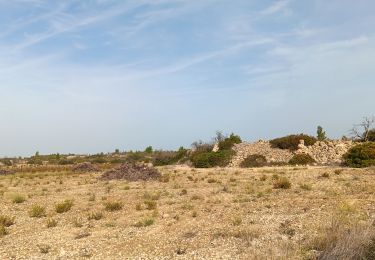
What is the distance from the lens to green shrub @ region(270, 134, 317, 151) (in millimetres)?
49344

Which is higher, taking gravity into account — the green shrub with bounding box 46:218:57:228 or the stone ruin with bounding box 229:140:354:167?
the stone ruin with bounding box 229:140:354:167

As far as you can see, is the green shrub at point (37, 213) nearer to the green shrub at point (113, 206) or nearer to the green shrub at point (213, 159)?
the green shrub at point (113, 206)

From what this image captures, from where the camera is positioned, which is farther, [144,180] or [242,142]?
[242,142]

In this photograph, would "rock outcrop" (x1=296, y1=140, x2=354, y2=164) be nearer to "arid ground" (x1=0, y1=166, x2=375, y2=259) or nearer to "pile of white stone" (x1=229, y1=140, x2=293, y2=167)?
"pile of white stone" (x1=229, y1=140, x2=293, y2=167)

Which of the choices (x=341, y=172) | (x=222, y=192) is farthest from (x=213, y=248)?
(x=341, y=172)

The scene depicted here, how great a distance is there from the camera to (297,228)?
12820mm

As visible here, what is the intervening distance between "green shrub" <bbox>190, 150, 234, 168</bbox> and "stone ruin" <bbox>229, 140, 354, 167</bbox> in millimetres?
703

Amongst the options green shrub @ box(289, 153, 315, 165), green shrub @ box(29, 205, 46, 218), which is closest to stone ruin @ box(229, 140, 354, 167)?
green shrub @ box(289, 153, 315, 165)

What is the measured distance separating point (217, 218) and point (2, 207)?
10.4m

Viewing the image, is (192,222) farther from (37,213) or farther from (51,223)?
(37,213)

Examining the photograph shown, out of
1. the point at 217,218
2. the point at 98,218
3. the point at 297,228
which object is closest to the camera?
the point at 297,228

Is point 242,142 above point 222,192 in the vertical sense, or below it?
above

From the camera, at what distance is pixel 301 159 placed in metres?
44.7

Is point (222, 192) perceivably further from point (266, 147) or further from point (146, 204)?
point (266, 147)
